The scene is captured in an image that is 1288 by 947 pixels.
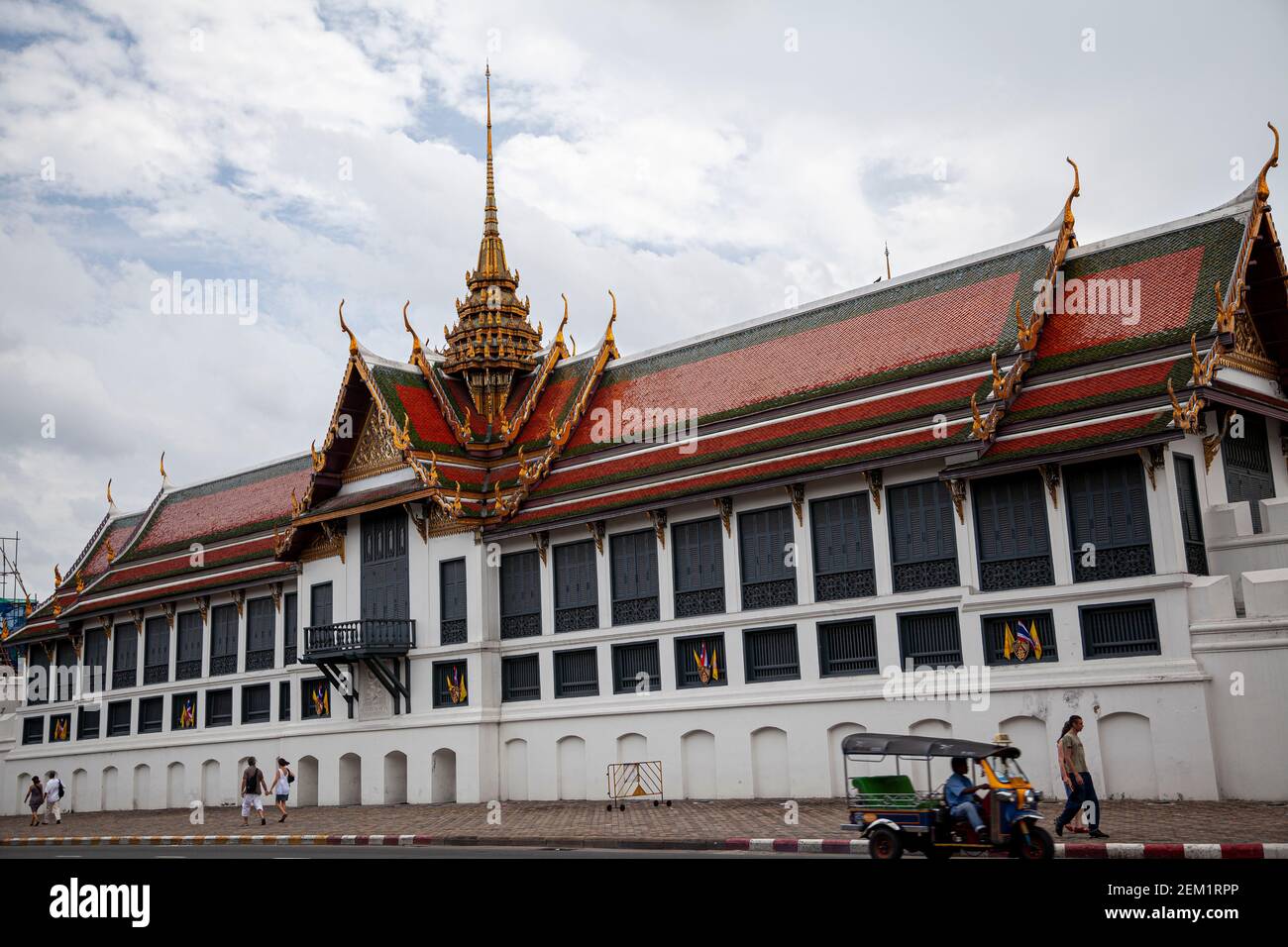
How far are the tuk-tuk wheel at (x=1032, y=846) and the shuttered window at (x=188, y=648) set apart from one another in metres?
34.3

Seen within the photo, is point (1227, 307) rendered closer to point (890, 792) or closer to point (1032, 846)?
point (890, 792)

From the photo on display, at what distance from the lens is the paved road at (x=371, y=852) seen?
791 inches

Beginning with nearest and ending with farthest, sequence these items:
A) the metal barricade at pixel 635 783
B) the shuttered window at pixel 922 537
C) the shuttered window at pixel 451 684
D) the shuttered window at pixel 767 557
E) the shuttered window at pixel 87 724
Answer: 1. the shuttered window at pixel 922 537
2. the shuttered window at pixel 767 557
3. the metal barricade at pixel 635 783
4. the shuttered window at pixel 451 684
5. the shuttered window at pixel 87 724

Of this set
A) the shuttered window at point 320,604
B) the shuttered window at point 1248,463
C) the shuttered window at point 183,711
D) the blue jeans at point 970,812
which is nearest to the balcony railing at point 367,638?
the shuttered window at point 320,604

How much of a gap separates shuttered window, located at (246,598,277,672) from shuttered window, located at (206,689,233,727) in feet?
4.71

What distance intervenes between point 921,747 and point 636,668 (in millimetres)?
15232

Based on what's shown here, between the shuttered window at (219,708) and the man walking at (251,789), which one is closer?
the man walking at (251,789)

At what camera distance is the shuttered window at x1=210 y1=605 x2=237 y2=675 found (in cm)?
4328

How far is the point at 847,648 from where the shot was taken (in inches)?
1119

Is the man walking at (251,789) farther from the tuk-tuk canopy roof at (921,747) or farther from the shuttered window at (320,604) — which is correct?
the tuk-tuk canopy roof at (921,747)

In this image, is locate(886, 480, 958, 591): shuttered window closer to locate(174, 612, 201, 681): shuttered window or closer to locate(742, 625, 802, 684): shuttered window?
locate(742, 625, 802, 684): shuttered window

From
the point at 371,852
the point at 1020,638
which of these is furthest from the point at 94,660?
the point at 1020,638

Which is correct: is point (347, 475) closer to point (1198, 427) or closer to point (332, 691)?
point (332, 691)
